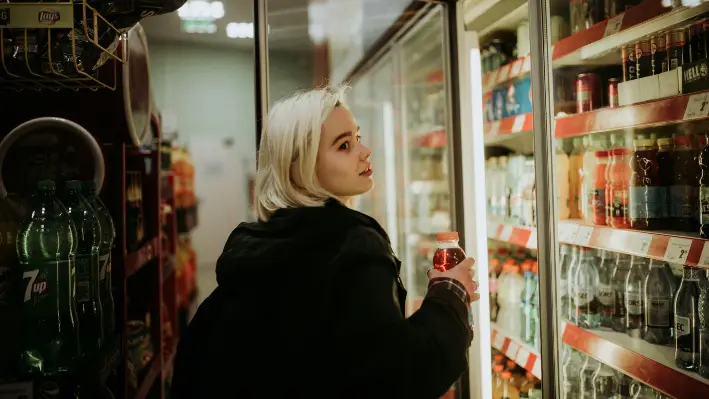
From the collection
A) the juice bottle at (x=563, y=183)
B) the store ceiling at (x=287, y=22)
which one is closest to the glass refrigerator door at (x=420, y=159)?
the store ceiling at (x=287, y=22)

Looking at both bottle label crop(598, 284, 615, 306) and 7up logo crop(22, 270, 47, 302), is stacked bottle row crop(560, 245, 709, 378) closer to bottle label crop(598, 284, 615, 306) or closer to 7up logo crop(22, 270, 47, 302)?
bottle label crop(598, 284, 615, 306)

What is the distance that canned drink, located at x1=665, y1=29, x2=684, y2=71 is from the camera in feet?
5.63

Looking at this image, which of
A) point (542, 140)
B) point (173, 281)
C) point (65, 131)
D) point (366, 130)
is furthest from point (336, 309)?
point (366, 130)

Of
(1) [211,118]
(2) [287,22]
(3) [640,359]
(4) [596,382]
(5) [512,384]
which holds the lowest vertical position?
(5) [512,384]

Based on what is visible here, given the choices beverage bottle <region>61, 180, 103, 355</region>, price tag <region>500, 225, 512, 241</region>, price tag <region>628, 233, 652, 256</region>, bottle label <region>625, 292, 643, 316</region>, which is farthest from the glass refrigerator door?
beverage bottle <region>61, 180, 103, 355</region>

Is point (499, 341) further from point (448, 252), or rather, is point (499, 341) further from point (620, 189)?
point (448, 252)

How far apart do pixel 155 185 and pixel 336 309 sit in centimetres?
186

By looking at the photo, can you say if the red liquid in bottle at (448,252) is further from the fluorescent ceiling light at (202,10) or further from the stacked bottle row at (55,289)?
the fluorescent ceiling light at (202,10)

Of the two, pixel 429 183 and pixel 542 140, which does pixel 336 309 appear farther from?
pixel 429 183

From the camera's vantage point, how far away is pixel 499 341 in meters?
2.48

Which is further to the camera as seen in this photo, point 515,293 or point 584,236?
point 515,293

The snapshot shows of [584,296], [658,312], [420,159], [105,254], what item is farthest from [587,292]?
[105,254]

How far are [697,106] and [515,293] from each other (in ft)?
4.43

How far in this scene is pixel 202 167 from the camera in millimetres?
5684
